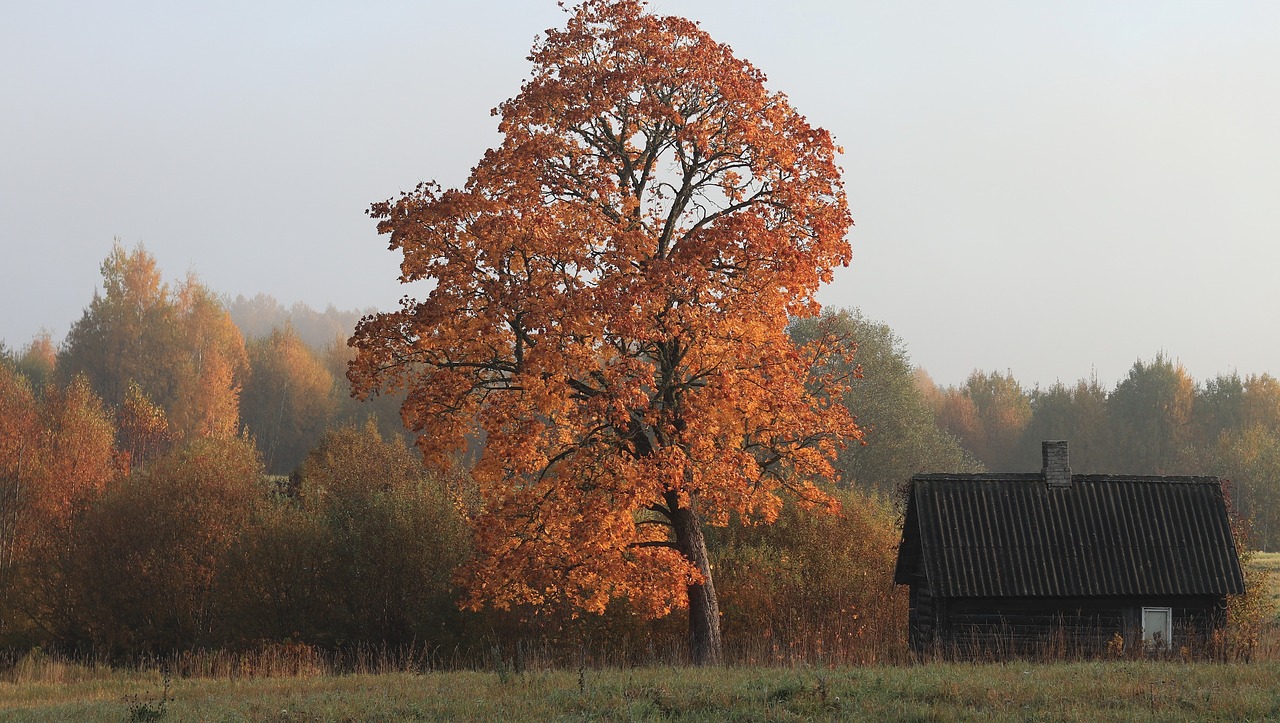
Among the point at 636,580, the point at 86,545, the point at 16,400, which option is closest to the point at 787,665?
the point at 636,580

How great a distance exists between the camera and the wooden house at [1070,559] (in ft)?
75.7

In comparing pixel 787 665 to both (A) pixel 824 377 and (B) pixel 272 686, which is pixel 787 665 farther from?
(B) pixel 272 686

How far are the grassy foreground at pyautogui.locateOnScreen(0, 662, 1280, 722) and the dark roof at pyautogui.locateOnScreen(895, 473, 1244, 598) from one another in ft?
18.1

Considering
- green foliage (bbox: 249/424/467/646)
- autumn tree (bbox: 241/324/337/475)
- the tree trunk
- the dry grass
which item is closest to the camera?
the tree trunk

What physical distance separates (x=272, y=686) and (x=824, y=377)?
11.6 m

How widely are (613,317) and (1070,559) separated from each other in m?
12.0

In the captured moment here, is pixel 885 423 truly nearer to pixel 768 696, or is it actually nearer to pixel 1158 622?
pixel 1158 622

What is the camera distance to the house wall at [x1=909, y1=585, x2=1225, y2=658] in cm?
2328

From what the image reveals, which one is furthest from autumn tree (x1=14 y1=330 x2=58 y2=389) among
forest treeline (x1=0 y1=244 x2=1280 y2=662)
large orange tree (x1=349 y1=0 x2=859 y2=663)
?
large orange tree (x1=349 y1=0 x2=859 y2=663)

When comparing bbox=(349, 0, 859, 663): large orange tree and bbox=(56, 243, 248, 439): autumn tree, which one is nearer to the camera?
bbox=(349, 0, 859, 663): large orange tree

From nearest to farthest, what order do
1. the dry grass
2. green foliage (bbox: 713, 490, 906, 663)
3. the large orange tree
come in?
the large orange tree → green foliage (bbox: 713, 490, 906, 663) → the dry grass

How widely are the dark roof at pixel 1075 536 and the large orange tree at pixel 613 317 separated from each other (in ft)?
13.5

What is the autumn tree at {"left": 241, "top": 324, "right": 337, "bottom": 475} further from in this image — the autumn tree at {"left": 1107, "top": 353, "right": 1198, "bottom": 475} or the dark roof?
the dark roof

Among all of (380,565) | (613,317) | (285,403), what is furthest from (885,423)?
(285,403)
